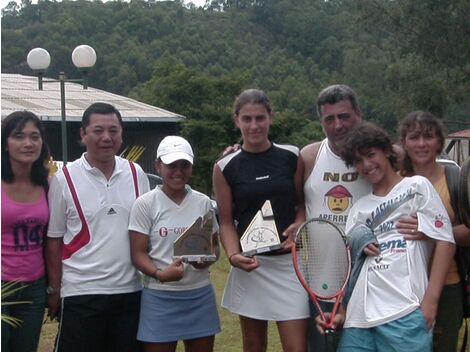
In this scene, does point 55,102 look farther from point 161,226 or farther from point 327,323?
point 327,323

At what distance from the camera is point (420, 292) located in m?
4.15

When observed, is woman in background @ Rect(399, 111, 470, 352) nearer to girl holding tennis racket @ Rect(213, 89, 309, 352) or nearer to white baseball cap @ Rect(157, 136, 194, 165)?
girl holding tennis racket @ Rect(213, 89, 309, 352)

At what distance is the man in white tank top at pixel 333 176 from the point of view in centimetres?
459

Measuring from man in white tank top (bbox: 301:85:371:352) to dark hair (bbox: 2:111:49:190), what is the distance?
1.48 metres

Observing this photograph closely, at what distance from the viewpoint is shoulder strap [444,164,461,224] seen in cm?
437

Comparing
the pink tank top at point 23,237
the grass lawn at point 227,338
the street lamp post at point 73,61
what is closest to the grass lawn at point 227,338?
the grass lawn at point 227,338

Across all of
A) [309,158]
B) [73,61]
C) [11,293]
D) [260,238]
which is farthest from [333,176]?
[73,61]

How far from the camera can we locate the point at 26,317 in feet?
15.2

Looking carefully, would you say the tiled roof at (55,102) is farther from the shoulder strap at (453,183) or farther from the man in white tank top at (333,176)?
the shoulder strap at (453,183)

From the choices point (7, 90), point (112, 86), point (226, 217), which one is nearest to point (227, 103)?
point (7, 90)

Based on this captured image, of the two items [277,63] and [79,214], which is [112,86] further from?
[79,214]

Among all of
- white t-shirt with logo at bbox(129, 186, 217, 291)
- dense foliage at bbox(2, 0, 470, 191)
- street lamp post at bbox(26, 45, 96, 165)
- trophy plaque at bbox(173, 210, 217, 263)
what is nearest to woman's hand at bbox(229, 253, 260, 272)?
trophy plaque at bbox(173, 210, 217, 263)

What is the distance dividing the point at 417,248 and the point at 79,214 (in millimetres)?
1818

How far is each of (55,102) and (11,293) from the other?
2453 cm
